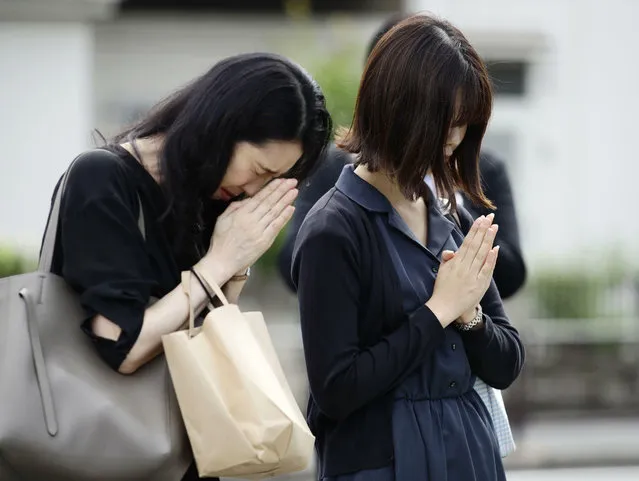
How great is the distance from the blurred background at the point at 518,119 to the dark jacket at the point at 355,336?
288 inches

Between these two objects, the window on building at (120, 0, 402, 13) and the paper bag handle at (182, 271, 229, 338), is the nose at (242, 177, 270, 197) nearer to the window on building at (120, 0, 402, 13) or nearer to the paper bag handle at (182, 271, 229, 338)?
the paper bag handle at (182, 271, 229, 338)

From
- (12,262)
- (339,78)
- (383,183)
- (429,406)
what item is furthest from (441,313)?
(339,78)

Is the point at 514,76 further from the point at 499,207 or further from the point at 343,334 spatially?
the point at 343,334

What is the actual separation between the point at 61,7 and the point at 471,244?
35.8ft

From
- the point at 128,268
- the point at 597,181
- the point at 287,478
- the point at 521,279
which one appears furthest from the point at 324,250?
the point at 597,181

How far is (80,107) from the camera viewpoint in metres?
12.7

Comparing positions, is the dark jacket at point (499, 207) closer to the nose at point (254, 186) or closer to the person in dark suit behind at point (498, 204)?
the person in dark suit behind at point (498, 204)

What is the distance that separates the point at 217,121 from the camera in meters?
2.43

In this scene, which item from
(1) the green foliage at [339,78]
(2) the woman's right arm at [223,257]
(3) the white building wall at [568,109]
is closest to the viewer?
(2) the woman's right arm at [223,257]

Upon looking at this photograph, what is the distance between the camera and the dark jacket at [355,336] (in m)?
2.46

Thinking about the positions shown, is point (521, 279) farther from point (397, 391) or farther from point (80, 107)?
point (80, 107)

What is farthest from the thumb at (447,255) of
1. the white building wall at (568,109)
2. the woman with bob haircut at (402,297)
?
the white building wall at (568,109)

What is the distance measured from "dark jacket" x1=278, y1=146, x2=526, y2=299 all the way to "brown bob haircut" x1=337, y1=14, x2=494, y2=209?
841mm

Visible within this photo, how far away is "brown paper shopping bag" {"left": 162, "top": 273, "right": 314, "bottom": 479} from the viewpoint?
2.30m
